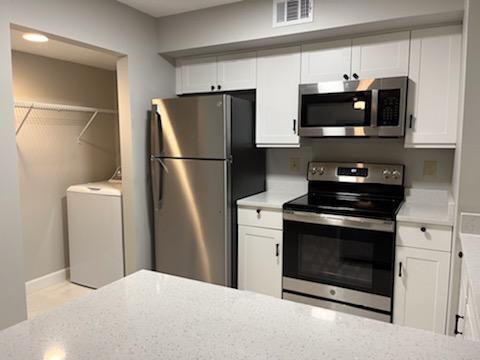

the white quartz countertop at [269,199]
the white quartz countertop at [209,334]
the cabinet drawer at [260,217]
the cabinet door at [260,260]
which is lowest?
the cabinet door at [260,260]

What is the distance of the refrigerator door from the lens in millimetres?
2568

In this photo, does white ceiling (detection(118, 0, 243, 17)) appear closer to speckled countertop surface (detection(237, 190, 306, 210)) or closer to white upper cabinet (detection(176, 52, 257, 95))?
white upper cabinet (detection(176, 52, 257, 95))

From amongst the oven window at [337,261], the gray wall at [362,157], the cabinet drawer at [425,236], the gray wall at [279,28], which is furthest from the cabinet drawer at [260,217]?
the gray wall at [279,28]

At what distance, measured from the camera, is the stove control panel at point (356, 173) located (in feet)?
8.69

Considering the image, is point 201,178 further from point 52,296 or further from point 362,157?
point 52,296

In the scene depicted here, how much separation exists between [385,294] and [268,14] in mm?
2037

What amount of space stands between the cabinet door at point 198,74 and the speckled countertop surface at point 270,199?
1.01 meters

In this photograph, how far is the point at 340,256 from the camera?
2373 millimetres

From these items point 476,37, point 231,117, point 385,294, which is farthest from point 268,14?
point 385,294

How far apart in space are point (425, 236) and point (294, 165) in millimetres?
1238

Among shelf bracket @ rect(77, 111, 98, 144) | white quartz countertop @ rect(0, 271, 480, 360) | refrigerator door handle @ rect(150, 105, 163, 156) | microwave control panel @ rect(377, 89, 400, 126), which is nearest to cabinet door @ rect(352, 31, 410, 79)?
microwave control panel @ rect(377, 89, 400, 126)

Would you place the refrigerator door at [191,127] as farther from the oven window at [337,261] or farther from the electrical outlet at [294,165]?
the oven window at [337,261]

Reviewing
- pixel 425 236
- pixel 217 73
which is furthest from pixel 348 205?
pixel 217 73

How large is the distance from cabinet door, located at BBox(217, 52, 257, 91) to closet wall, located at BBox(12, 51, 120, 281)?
1593 millimetres
